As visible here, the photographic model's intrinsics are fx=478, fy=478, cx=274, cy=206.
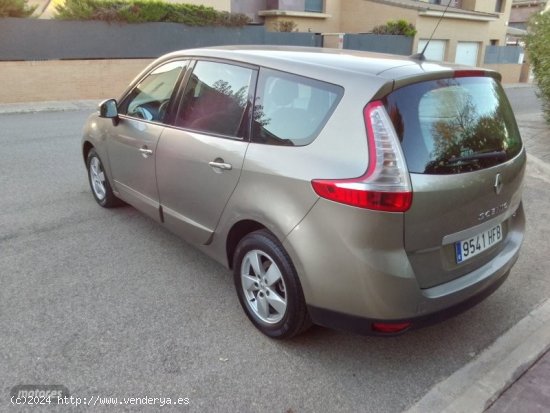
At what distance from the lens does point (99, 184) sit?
4.88m

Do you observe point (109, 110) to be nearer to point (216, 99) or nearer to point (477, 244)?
point (216, 99)

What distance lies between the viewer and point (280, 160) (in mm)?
2600

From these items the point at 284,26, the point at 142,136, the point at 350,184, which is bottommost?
the point at 142,136

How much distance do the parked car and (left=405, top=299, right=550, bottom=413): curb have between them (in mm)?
392

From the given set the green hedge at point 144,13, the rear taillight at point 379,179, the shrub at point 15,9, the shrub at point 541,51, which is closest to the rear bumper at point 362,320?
the rear taillight at point 379,179

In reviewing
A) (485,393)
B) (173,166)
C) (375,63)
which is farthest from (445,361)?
(173,166)

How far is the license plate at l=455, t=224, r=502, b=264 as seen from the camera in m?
2.54

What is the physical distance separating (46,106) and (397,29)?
615 inches

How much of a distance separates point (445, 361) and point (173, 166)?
218 centimetres

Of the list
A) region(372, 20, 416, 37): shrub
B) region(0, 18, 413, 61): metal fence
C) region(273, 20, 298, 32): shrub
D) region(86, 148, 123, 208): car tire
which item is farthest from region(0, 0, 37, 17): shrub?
region(372, 20, 416, 37): shrub

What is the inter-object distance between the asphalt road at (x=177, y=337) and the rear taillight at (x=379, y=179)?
1021mm

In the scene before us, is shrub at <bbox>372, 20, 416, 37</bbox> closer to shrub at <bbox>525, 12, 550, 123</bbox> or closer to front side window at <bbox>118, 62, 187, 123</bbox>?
shrub at <bbox>525, 12, 550, 123</bbox>

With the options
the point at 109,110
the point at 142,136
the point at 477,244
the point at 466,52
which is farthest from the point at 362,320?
the point at 466,52

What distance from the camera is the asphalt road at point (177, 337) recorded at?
2498 millimetres
